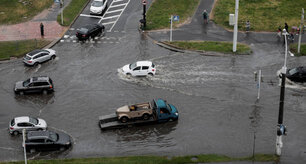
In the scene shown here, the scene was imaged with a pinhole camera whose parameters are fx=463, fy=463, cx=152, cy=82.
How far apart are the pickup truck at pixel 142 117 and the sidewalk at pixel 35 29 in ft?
72.6

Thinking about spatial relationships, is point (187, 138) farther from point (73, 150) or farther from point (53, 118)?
point (53, 118)

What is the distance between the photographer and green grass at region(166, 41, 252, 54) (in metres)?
54.1

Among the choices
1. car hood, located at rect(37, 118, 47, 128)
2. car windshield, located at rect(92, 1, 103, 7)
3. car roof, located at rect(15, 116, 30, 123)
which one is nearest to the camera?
car roof, located at rect(15, 116, 30, 123)

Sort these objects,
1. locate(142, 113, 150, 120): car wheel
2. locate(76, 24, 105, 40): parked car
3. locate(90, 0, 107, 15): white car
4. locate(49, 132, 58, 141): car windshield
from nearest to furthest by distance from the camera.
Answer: locate(49, 132, 58, 141): car windshield, locate(142, 113, 150, 120): car wheel, locate(76, 24, 105, 40): parked car, locate(90, 0, 107, 15): white car

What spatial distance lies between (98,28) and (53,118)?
67.8ft

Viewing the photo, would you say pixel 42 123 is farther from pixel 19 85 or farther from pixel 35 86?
pixel 19 85

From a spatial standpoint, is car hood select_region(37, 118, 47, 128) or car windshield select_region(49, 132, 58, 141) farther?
car hood select_region(37, 118, 47, 128)

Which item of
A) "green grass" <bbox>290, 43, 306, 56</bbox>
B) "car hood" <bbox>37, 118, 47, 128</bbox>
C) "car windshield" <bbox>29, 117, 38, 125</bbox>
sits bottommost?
"car hood" <bbox>37, 118, 47, 128</bbox>

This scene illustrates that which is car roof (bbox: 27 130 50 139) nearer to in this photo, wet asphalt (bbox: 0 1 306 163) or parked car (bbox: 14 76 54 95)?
wet asphalt (bbox: 0 1 306 163)

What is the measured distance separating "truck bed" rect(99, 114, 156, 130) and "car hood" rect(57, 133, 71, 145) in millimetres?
3216

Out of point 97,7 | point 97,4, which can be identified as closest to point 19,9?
point 97,4

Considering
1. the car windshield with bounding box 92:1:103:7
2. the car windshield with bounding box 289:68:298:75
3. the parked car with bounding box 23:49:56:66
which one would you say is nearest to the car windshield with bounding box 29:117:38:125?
the parked car with bounding box 23:49:56:66

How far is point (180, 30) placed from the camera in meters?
60.5

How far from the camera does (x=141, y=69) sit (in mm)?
47969
